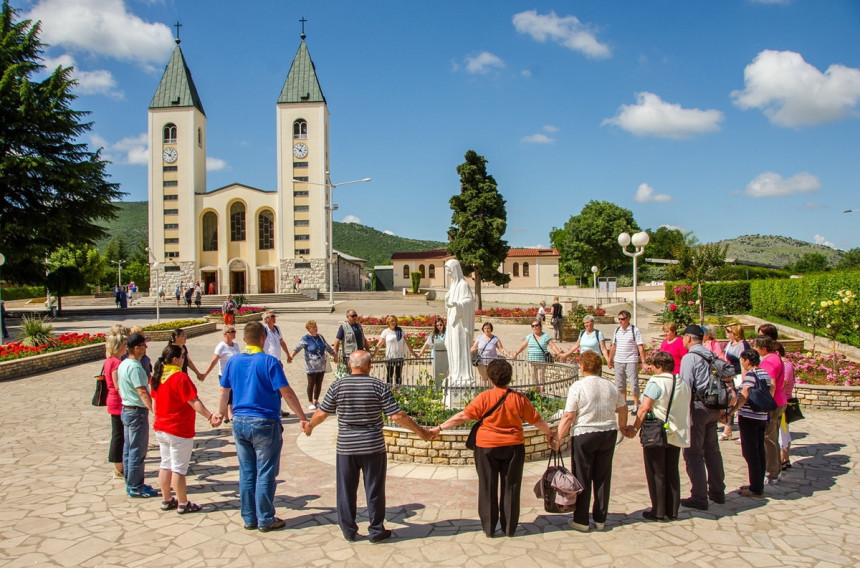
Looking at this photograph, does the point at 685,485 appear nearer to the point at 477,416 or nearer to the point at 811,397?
the point at 477,416

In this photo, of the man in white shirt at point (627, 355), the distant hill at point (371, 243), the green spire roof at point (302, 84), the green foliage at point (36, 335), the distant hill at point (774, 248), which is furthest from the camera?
the distant hill at point (371, 243)

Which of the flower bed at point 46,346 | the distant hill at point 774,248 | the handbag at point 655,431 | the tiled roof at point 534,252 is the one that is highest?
the distant hill at point 774,248

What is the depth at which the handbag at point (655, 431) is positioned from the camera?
4.95m

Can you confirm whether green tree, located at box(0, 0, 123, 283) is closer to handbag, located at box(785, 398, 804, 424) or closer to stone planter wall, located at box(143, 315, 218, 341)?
stone planter wall, located at box(143, 315, 218, 341)

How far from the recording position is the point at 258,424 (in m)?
4.72

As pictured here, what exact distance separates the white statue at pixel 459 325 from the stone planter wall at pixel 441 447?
1150 millimetres

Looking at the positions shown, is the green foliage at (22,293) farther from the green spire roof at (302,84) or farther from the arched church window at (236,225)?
the green spire roof at (302,84)

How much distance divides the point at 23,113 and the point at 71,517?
2991 cm

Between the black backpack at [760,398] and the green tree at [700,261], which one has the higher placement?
the green tree at [700,261]

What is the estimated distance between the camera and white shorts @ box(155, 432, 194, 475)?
17.1ft

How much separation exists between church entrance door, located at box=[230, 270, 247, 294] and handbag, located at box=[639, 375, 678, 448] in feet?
166

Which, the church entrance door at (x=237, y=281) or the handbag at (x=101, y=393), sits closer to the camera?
the handbag at (x=101, y=393)

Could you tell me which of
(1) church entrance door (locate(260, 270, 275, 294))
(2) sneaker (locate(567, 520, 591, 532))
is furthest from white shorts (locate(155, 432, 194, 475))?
(1) church entrance door (locate(260, 270, 275, 294))

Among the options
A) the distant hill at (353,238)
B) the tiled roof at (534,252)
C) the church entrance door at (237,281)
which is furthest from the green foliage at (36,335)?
the distant hill at (353,238)
